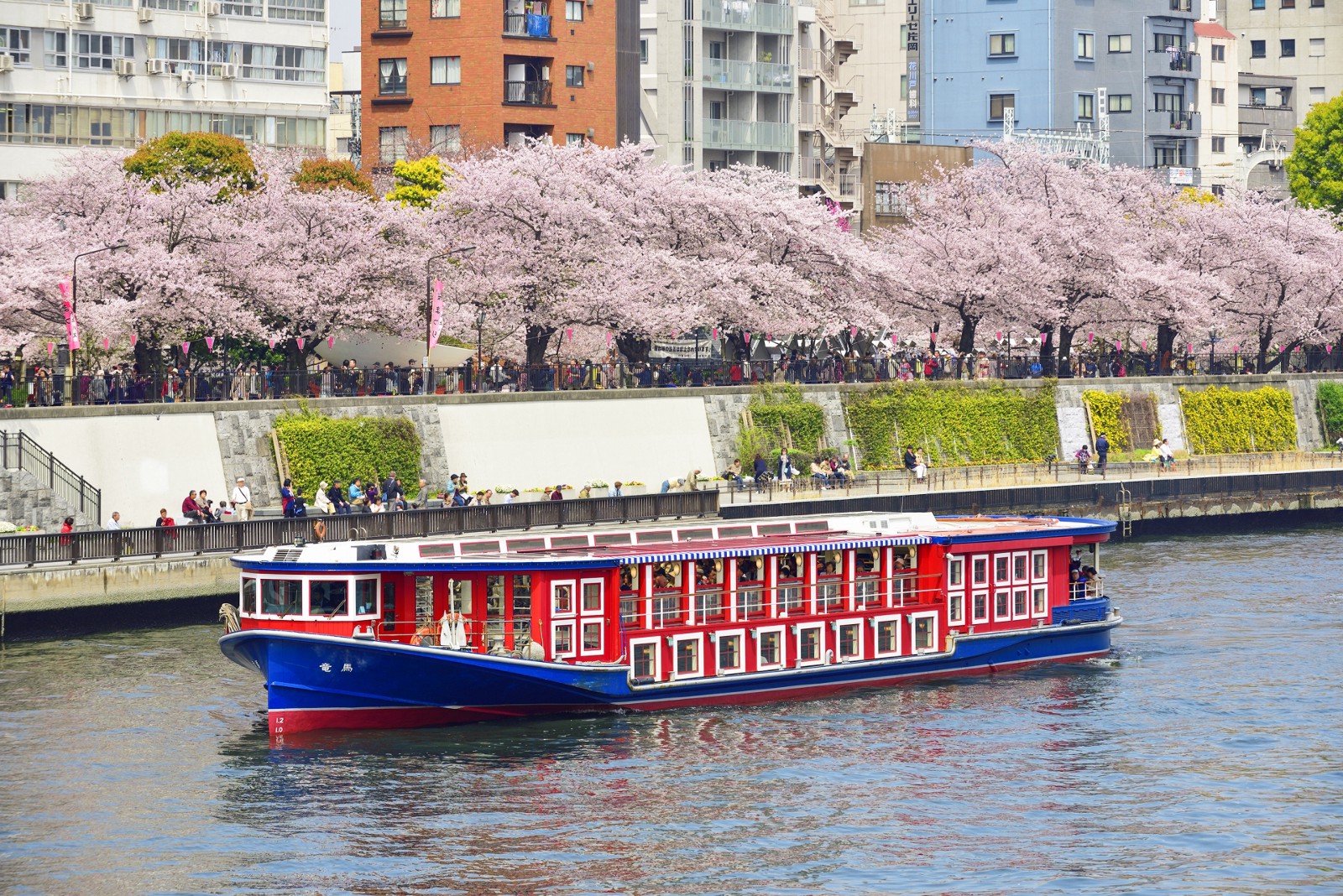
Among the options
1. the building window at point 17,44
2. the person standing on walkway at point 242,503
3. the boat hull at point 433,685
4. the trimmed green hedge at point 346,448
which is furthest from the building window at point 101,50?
the boat hull at point 433,685

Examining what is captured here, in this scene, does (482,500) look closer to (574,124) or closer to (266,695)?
(266,695)

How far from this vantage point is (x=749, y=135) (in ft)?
416

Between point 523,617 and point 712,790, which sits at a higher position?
point 523,617

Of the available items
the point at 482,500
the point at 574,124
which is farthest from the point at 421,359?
the point at 574,124

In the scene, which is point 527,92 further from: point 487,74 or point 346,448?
point 346,448

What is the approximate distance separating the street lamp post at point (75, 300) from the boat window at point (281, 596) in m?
25.1

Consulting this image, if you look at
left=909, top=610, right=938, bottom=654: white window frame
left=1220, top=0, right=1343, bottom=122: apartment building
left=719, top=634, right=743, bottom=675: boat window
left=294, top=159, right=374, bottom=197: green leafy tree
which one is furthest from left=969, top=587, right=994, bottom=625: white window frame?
left=1220, top=0, right=1343, bottom=122: apartment building

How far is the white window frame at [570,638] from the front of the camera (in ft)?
155

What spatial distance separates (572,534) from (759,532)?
5491 mm

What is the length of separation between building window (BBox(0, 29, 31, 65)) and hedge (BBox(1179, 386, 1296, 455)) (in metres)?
58.8

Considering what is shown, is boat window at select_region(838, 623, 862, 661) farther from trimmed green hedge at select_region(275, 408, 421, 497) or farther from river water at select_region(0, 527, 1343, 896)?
trimmed green hedge at select_region(275, 408, 421, 497)

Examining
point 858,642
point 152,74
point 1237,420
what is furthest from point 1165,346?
point 858,642

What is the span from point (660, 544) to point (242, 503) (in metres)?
Answer: 22.9

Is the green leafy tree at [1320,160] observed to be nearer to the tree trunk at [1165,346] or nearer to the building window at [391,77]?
the tree trunk at [1165,346]
